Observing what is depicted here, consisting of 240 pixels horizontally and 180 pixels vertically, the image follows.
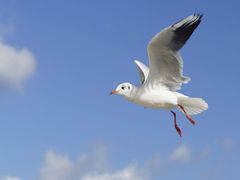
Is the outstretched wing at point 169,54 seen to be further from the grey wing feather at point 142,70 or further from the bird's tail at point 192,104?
the grey wing feather at point 142,70

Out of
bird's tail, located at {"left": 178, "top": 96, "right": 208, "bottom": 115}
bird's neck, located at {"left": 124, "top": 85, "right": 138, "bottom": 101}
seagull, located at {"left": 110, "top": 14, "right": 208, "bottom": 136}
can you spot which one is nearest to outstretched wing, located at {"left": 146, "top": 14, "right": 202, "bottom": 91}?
seagull, located at {"left": 110, "top": 14, "right": 208, "bottom": 136}

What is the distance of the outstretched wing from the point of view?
18891 millimetres

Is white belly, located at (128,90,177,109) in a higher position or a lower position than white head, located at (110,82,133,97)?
lower

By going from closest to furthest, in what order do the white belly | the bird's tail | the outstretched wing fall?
the outstretched wing
the white belly
the bird's tail

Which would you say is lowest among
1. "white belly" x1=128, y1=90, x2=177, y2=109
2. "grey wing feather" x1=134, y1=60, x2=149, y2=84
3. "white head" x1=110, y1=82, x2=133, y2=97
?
"white belly" x1=128, y1=90, x2=177, y2=109

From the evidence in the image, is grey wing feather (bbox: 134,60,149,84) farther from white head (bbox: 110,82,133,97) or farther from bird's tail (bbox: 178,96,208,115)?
white head (bbox: 110,82,133,97)

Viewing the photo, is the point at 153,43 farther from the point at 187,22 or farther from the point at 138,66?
the point at 138,66

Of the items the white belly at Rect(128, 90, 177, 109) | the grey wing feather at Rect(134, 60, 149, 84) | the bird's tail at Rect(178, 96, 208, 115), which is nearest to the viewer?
the white belly at Rect(128, 90, 177, 109)

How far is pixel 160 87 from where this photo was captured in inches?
795

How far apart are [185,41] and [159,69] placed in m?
1.11

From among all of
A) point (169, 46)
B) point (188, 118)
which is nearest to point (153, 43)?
point (169, 46)

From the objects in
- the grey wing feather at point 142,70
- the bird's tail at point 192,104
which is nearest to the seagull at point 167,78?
the bird's tail at point 192,104

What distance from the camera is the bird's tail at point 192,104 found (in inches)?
800

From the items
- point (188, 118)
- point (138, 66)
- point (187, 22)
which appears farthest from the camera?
point (138, 66)
